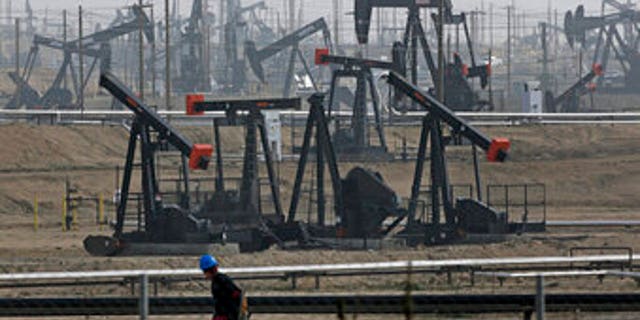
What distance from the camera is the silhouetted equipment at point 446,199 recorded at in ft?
107

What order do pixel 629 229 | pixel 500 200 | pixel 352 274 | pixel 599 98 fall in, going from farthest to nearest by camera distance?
pixel 599 98, pixel 500 200, pixel 629 229, pixel 352 274

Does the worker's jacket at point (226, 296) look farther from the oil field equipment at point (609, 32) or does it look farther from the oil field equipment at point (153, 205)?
the oil field equipment at point (609, 32)

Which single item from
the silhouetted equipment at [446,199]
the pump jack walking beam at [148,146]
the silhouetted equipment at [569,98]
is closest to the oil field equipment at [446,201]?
the silhouetted equipment at [446,199]

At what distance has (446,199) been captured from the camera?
32.9 m

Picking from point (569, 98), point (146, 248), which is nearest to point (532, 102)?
point (569, 98)

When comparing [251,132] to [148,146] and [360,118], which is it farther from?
[360,118]

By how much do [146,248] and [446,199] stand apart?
19.0 feet

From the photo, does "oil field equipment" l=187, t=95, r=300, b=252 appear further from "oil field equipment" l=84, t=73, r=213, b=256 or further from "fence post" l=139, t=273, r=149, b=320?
"fence post" l=139, t=273, r=149, b=320

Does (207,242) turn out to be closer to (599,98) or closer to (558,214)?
(558,214)

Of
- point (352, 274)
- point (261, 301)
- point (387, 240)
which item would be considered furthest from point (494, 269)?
point (261, 301)

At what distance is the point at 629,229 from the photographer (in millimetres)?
36719

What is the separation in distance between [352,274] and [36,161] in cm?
3152

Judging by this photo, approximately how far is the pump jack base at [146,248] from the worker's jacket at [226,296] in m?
17.0

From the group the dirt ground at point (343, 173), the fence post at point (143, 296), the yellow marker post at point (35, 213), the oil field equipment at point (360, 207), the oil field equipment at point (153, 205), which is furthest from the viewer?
the yellow marker post at point (35, 213)
